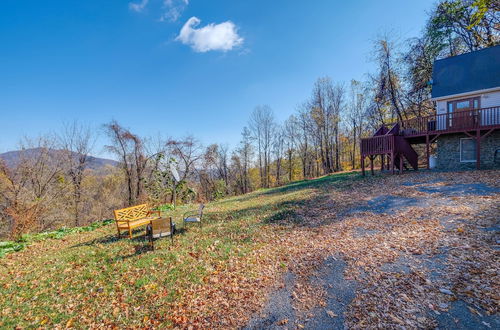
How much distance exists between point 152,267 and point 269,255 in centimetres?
289

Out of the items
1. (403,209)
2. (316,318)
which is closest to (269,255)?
(316,318)

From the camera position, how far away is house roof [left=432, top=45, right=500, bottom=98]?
1329cm

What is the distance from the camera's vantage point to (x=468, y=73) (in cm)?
1428

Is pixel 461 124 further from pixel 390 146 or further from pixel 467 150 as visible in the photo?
pixel 390 146

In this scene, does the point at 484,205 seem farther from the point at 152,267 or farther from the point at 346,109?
the point at 346,109

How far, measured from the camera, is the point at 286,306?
138 inches

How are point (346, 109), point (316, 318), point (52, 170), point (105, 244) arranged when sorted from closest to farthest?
point (316, 318)
point (105, 244)
point (52, 170)
point (346, 109)

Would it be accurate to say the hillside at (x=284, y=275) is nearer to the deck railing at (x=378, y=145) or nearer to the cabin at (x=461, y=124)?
the deck railing at (x=378, y=145)

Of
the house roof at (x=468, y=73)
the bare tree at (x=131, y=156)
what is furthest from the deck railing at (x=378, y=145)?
the bare tree at (x=131, y=156)

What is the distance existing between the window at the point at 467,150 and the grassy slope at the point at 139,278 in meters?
14.3

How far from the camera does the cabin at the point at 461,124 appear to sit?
40.8 feet

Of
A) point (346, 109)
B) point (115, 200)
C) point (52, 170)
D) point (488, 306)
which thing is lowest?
point (115, 200)

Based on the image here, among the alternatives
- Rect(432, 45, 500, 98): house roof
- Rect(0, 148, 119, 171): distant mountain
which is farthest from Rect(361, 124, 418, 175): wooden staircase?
Rect(0, 148, 119, 171): distant mountain

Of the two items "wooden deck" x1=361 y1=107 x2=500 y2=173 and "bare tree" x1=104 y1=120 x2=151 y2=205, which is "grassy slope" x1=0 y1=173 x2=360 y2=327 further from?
"bare tree" x1=104 y1=120 x2=151 y2=205
